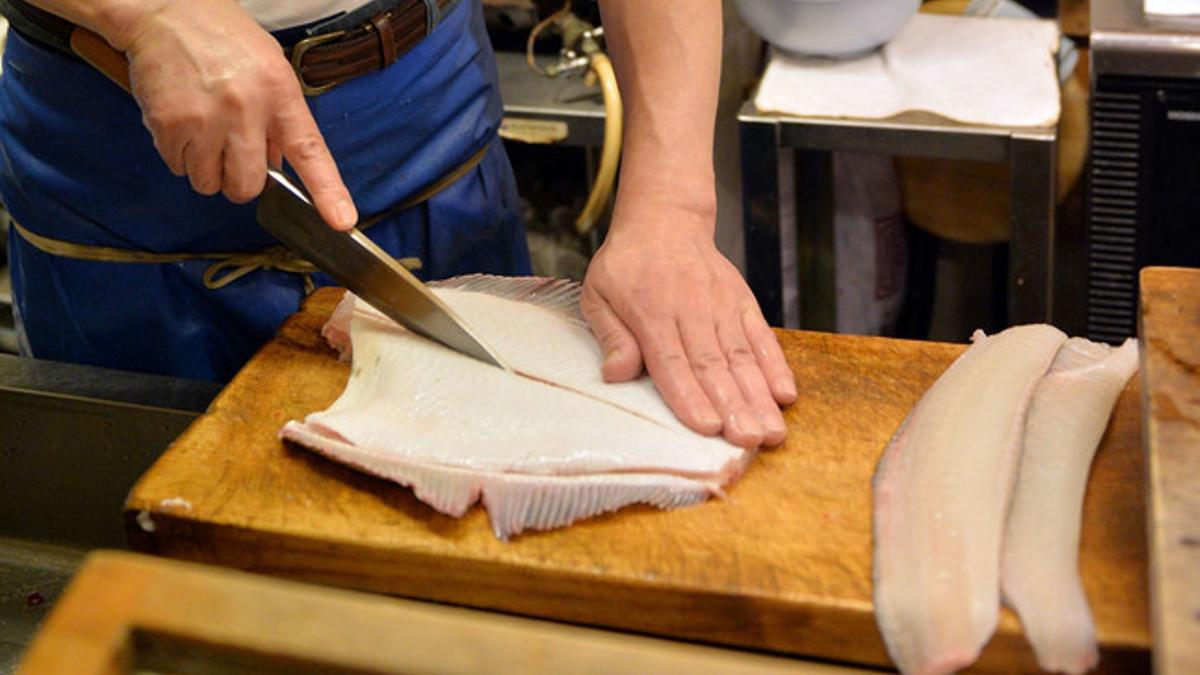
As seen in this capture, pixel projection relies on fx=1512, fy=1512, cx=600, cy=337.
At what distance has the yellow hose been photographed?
302 centimetres

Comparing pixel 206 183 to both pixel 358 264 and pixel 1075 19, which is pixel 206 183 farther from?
pixel 1075 19

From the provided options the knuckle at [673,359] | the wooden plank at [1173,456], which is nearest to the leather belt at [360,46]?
the knuckle at [673,359]

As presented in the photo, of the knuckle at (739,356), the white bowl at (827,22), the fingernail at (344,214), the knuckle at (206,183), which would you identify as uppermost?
the knuckle at (206,183)

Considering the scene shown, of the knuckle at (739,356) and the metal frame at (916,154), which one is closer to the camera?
the knuckle at (739,356)

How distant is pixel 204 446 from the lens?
1593mm

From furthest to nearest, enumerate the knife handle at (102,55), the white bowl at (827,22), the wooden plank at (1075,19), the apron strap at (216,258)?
1. the wooden plank at (1075,19)
2. the white bowl at (827,22)
3. the apron strap at (216,258)
4. the knife handle at (102,55)

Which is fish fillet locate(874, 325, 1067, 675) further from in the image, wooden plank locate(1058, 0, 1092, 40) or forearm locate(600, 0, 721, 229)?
wooden plank locate(1058, 0, 1092, 40)

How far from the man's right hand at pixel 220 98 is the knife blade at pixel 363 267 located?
31 mm

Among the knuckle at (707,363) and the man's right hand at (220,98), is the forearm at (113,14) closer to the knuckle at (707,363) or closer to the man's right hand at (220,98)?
the man's right hand at (220,98)

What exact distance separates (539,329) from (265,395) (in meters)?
0.32

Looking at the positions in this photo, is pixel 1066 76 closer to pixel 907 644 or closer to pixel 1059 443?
pixel 1059 443

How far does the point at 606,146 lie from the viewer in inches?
119

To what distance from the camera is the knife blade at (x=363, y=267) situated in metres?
1.61

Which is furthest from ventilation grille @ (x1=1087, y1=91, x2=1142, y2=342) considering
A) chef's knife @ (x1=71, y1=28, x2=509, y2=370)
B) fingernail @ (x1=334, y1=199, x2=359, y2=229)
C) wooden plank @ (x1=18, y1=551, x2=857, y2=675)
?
wooden plank @ (x1=18, y1=551, x2=857, y2=675)
